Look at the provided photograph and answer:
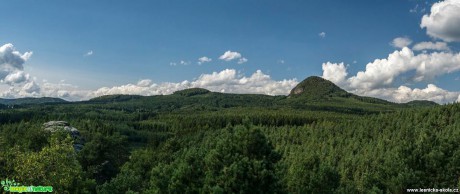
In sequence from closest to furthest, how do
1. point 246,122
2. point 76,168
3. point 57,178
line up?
point 57,178
point 76,168
point 246,122

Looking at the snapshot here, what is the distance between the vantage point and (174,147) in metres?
89.2

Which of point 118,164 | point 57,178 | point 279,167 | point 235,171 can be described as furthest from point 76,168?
point 118,164

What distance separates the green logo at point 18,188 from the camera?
30258mm

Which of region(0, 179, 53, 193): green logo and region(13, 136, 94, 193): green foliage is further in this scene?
region(13, 136, 94, 193): green foliage

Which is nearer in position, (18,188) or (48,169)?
(18,188)

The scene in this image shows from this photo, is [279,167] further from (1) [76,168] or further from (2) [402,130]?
(2) [402,130]

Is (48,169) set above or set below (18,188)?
above

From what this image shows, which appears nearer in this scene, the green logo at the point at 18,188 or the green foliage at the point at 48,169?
the green logo at the point at 18,188

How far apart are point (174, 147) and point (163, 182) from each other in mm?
42394

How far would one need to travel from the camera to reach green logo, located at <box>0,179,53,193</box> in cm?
3026

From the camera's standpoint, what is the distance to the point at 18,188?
3086 cm

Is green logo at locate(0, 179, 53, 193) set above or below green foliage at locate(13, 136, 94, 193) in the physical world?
below

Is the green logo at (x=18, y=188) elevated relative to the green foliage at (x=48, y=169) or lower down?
lower down

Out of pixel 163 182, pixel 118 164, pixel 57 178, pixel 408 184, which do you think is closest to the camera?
pixel 57 178
